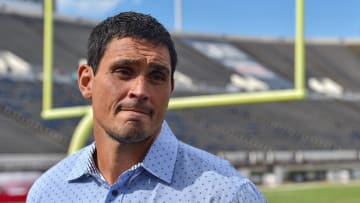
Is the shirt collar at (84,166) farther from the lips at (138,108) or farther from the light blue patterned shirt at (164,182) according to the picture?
the lips at (138,108)

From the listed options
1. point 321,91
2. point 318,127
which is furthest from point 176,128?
point 321,91

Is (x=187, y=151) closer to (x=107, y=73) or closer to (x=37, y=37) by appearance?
(x=107, y=73)

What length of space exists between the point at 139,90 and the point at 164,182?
0.59 feet

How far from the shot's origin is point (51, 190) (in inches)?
51.5

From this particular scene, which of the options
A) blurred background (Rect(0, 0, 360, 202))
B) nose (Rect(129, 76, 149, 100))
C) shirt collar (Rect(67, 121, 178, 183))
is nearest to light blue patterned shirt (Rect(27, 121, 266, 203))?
shirt collar (Rect(67, 121, 178, 183))

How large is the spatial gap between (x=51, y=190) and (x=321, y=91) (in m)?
24.5

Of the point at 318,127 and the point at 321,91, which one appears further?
the point at 321,91

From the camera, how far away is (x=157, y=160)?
3.98 ft

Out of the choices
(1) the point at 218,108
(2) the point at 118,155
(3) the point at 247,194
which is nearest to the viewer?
(3) the point at 247,194

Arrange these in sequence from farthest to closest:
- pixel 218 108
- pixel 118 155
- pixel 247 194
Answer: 1. pixel 218 108
2. pixel 118 155
3. pixel 247 194

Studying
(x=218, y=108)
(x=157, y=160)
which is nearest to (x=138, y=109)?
(x=157, y=160)

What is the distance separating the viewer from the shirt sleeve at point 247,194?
1120 millimetres

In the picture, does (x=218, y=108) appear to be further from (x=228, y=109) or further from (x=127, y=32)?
(x=127, y=32)

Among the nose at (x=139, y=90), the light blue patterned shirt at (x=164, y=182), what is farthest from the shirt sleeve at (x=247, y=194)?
the nose at (x=139, y=90)
